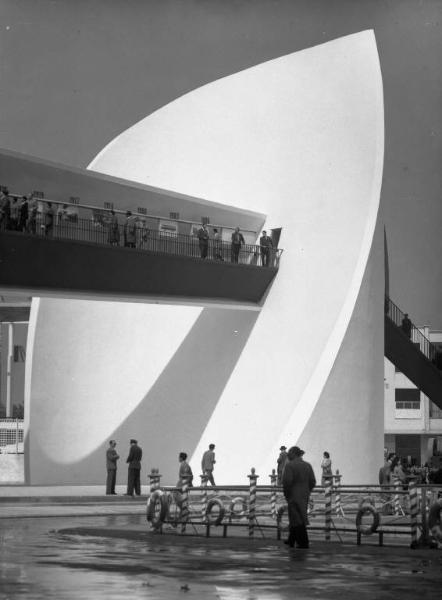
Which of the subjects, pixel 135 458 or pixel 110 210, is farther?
pixel 110 210

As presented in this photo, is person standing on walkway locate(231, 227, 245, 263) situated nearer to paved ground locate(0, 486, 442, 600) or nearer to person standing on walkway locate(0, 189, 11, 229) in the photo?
person standing on walkway locate(0, 189, 11, 229)

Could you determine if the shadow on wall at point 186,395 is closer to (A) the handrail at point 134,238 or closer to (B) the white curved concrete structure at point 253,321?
(B) the white curved concrete structure at point 253,321

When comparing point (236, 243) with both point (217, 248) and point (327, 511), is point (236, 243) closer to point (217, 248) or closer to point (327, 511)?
point (217, 248)

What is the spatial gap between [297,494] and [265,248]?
63.5 feet

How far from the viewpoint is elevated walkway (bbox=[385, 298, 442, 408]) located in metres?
37.7

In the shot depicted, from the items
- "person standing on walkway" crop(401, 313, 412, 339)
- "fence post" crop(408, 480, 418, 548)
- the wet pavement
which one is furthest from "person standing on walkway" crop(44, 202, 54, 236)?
"fence post" crop(408, 480, 418, 548)

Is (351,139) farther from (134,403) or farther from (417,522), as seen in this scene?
(417,522)

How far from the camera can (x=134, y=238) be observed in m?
31.3

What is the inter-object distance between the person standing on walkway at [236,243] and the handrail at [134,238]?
3cm

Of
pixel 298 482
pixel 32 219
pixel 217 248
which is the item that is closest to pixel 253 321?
pixel 217 248

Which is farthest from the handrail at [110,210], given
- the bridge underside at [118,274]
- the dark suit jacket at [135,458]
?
the dark suit jacket at [135,458]

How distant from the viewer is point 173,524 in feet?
59.5

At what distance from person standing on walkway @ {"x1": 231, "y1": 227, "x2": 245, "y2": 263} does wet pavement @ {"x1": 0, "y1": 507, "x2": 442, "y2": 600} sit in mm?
17054

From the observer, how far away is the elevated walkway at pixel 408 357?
124ft
